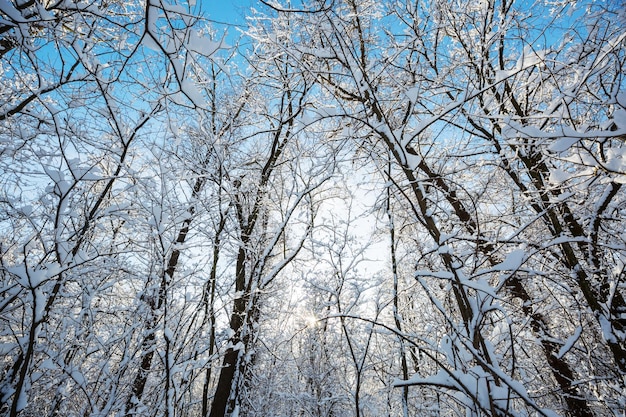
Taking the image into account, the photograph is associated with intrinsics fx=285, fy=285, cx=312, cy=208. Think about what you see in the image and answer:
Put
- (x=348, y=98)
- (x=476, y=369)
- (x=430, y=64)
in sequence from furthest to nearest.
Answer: (x=430, y=64), (x=348, y=98), (x=476, y=369)

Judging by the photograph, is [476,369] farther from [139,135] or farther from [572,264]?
[139,135]

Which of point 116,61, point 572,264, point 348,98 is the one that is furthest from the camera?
point 348,98

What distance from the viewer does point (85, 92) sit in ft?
9.00

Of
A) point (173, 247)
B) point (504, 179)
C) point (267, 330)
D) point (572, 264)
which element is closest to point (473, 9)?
point (504, 179)

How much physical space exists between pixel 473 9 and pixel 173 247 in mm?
4249

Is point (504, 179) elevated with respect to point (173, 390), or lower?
elevated

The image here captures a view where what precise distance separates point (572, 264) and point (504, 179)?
186cm

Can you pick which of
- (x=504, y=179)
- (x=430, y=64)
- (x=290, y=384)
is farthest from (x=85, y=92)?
(x=290, y=384)

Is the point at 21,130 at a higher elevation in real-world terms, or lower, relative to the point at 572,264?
higher

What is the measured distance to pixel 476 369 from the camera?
115 cm

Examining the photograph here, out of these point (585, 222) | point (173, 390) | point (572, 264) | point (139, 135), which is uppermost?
point (139, 135)

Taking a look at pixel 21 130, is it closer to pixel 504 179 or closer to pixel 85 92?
pixel 85 92

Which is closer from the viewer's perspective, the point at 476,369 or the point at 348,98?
the point at 476,369

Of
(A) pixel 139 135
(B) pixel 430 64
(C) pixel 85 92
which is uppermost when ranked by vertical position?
(B) pixel 430 64
